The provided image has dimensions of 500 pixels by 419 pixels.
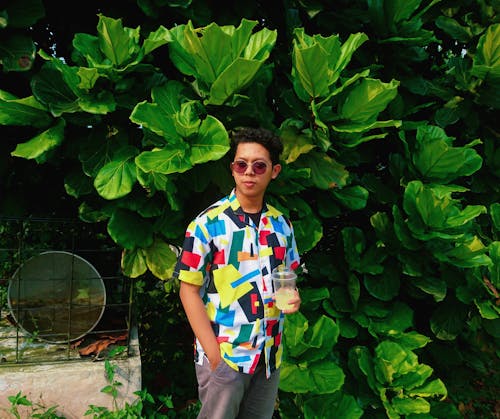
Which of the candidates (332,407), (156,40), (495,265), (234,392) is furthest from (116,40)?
(495,265)

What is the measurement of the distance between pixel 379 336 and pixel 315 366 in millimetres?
452

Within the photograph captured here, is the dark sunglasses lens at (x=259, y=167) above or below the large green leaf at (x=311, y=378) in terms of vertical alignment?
above

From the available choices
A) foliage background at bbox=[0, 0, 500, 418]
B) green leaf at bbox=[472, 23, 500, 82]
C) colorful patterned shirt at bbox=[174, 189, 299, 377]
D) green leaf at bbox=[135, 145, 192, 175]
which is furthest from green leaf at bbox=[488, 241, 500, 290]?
green leaf at bbox=[135, 145, 192, 175]

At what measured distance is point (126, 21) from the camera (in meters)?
2.57

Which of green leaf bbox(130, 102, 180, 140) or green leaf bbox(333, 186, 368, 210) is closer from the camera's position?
green leaf bbox(130, 102, 180, 140)

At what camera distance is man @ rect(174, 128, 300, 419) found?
176cm

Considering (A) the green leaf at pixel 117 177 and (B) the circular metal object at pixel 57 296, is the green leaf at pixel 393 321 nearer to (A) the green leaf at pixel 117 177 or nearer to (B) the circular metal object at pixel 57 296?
(A) the green leaf at pixel 117 177

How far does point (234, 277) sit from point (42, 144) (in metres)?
1.07

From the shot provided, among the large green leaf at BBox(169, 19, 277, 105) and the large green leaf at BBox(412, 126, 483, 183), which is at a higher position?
the large green leaf at BBox(169, 19, 277, 105)

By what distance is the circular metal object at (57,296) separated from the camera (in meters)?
2.77

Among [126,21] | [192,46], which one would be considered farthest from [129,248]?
[126,21]

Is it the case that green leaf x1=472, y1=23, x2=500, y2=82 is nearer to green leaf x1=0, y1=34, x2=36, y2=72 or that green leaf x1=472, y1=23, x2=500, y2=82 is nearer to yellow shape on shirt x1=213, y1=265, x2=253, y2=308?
yellow shape on shirt x1=213, y1=265, x2=253, y2=308

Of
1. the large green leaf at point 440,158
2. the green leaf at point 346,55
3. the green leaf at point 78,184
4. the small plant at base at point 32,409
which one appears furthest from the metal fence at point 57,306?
the large green leaf at point 440,158

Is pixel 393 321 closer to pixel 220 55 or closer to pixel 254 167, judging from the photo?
pixel 254 167
